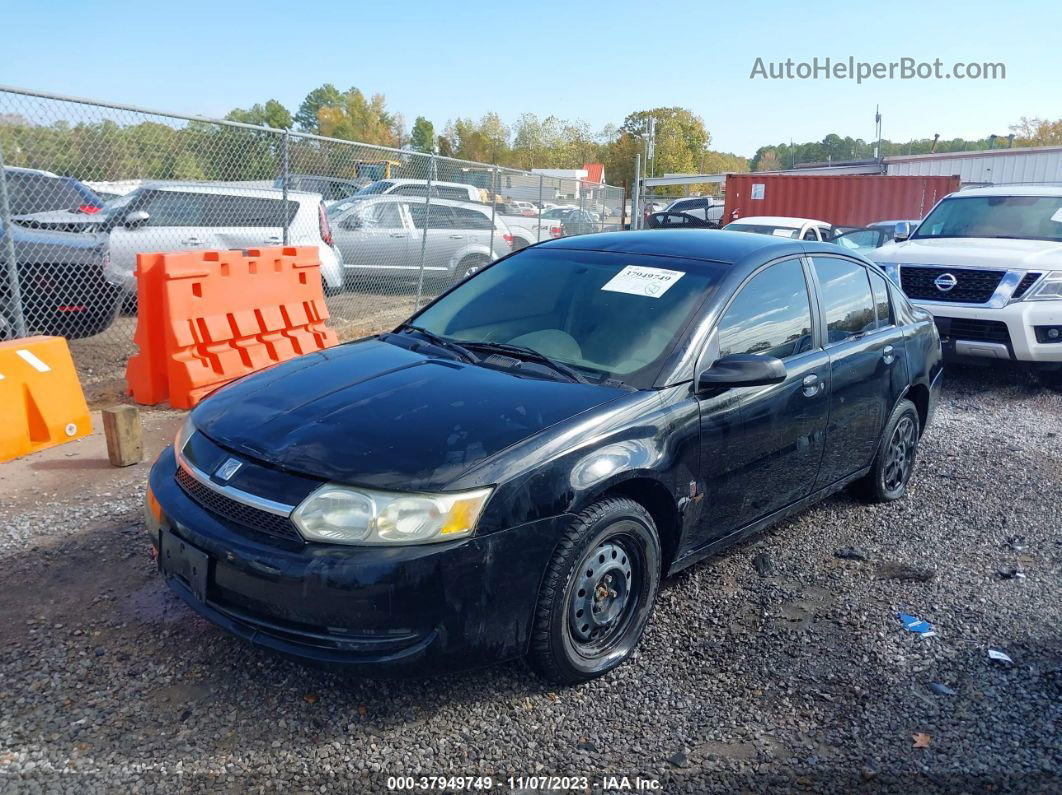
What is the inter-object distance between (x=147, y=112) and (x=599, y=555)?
5.59m

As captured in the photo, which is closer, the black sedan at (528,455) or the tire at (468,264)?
the black sedan at (528,455)

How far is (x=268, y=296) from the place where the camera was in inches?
281

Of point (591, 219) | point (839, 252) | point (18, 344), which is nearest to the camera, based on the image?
point (839, 252)

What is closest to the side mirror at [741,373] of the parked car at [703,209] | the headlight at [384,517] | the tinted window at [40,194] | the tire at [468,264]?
the headlight at [384,517]

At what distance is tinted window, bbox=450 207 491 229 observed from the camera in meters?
12.3

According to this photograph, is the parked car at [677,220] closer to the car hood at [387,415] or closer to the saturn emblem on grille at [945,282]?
the saturn emblem on grille at [945,282]

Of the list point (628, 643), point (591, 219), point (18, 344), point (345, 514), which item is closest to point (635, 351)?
point (628, 643)

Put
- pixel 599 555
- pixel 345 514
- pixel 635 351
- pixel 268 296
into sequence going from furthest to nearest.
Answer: pixel 268 296, pixel 635 351, pixel 599 555, pixel 345 514

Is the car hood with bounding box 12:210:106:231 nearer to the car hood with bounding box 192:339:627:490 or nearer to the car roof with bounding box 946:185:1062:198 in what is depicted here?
the car hood with bounding box 192:339:627:490

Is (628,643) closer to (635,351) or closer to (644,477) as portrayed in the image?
(644,477)

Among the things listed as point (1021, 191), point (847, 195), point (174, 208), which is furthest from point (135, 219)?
point (847, 195)

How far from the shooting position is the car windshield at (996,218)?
9.11 metres

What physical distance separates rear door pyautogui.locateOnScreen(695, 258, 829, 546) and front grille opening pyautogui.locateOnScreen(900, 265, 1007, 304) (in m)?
5.18

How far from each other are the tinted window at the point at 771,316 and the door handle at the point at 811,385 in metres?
0.14
